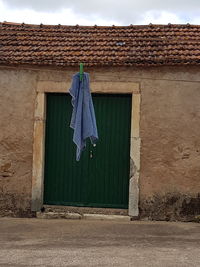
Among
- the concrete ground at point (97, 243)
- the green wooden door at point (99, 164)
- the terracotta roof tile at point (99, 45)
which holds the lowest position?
the concrete ground at point (97, 243)

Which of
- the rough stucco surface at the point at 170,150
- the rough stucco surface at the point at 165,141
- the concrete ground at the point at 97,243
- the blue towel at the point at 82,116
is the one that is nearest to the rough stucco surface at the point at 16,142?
the rough stucco surface at the point at 165,141

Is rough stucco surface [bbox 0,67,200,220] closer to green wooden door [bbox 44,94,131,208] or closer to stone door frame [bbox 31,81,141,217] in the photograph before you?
stone door frame [bbox 31,81,141,217]

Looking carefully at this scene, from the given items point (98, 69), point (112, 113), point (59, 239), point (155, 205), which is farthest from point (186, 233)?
point (98, 69)

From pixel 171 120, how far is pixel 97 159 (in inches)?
62.3

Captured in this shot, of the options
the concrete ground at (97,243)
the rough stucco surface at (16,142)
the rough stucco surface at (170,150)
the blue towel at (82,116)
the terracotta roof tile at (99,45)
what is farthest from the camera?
the rough stucco surface at (16,142)

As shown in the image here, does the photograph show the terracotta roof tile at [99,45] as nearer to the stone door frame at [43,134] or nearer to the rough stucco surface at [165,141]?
the rough stucco surface at [165,141]

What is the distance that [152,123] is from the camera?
24.9ft

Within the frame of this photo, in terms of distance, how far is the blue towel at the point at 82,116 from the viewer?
6.01 m

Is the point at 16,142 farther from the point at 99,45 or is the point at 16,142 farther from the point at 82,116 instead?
the point at 99,45

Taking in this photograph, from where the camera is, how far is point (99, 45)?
8.16 metres

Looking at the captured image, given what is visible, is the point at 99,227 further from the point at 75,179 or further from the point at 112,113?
the point at 112,113

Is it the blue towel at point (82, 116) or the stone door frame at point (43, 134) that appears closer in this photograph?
the blue towel at point (82, 116)

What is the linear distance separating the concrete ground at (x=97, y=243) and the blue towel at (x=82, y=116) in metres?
1.30

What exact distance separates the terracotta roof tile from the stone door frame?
0.43 meters
